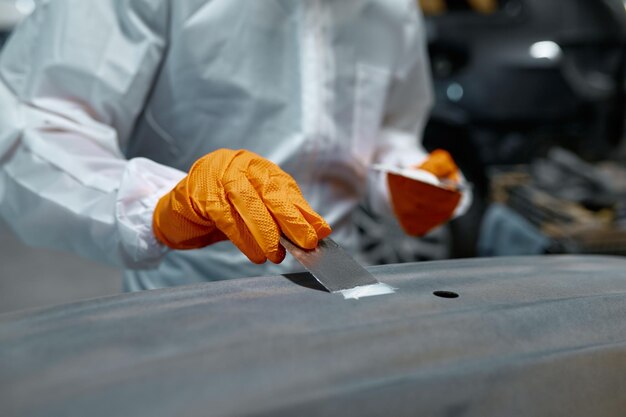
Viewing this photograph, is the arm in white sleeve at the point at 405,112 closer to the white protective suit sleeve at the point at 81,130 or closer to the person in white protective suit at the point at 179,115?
the person in white protective suit at the point at 179,115

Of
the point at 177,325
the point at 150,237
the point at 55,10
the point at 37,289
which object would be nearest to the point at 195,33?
the point at 55,10

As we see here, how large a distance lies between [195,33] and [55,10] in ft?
0.70

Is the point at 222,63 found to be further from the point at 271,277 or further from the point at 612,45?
the point at 612,45

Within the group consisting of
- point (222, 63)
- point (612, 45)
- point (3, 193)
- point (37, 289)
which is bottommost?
point (37, 289)

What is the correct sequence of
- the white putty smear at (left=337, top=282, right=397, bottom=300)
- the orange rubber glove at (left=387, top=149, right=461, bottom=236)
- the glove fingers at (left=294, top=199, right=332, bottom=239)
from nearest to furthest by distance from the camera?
the white putty smear at (left=337, top=282, right=397, bottom=300) < the glove fingers at (left=294, top=199, right=332, bottom=239) < the orange rubber glove at (left=387, top=149, right=461, bottom=236)

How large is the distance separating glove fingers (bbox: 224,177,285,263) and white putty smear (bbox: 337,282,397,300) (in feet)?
0.39

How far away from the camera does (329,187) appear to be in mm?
1229

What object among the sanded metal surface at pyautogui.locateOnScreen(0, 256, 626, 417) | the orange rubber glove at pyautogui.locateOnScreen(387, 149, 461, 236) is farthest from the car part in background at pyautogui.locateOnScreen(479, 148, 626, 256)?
the sanded metal surface at pyautogui.locateOnScreen(0, 256, 626, 417)

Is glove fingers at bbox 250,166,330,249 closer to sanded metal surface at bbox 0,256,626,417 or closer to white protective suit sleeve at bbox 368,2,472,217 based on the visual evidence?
sanded metal surface at bbox 0,256,626,417

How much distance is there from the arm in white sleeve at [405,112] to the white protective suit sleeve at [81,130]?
51cm

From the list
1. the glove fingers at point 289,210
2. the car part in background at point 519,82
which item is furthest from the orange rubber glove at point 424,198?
the car part in background at point 519,82

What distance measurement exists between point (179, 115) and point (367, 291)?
1.77ft

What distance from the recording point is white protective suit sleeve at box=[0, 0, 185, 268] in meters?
0.92

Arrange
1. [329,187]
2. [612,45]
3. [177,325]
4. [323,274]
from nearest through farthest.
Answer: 1. [177,325]
2. [323,274]
3. [329,187]
4. [612,45]
